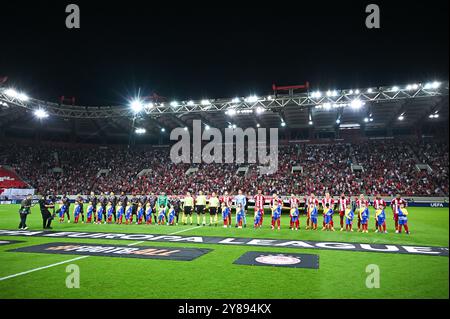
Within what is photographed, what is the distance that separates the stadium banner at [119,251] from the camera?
831 cm

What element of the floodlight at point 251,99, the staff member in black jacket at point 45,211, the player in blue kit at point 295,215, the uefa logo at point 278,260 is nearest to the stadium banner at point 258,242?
the staff member in black jacket at point 45,211

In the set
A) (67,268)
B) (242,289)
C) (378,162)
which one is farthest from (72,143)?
(242,289)

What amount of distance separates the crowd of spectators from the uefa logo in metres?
25.1

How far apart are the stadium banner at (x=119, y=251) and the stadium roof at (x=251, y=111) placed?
21125 millimetres

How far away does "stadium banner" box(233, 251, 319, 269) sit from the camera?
723 centimetres

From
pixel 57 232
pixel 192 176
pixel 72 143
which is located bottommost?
pixel 57 232

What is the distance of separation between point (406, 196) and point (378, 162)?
20.1ft

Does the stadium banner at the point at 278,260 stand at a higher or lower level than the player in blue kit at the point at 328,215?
lower

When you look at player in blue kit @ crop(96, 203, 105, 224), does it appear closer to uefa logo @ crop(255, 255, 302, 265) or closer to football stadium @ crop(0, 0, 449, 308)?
football stadium @ crop(0, 0, 449, 308)

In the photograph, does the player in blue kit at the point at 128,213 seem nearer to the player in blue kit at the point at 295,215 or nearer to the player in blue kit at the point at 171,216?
the player in blue kit at the point at 171,216

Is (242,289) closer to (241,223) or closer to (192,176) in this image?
(241,223)

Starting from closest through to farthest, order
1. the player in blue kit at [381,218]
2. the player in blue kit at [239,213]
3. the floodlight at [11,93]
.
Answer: the player in blue kit at [381,218], the player in blue kit at [239,213], the floodlight at [11,93]

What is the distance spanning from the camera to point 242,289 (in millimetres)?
5500

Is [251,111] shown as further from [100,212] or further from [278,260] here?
[278,260]
